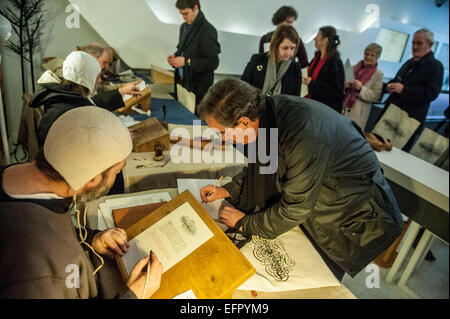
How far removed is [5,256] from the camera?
1.98ft

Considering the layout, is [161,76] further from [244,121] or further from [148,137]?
[244,121]

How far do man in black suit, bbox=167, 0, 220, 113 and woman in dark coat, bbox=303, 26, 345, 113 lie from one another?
42.8 inches

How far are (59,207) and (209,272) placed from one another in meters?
0.51

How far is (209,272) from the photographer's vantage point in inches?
33.6

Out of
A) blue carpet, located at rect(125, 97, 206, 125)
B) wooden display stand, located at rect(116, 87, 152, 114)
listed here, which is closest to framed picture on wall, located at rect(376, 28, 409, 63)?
blue carpet, located at rect(125, 97, 206, 125)

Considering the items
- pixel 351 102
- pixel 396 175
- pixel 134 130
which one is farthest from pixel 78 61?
pixel 351 102

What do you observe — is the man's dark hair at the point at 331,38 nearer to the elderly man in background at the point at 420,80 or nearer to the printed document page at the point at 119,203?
the elderly man in background at the point at 420,80

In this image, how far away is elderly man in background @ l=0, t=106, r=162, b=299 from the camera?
626 millimetres

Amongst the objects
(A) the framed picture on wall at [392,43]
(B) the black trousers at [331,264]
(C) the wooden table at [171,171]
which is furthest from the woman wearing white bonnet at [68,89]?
(A) the framed picture on wall at [392,43]

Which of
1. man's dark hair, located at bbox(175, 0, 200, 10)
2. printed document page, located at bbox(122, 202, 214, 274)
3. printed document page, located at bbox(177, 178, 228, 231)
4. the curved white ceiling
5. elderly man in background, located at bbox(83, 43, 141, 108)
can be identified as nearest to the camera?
printed document page, located at bbox(122, 202, 214, 274)

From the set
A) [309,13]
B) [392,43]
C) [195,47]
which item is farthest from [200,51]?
[392,43]

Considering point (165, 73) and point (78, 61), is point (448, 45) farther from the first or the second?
point (78, 61)

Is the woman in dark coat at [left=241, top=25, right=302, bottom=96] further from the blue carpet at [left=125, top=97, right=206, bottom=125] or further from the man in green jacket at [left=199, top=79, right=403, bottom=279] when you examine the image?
the man in green jacket at [left=199, top=79, right=403, bottom=279]
